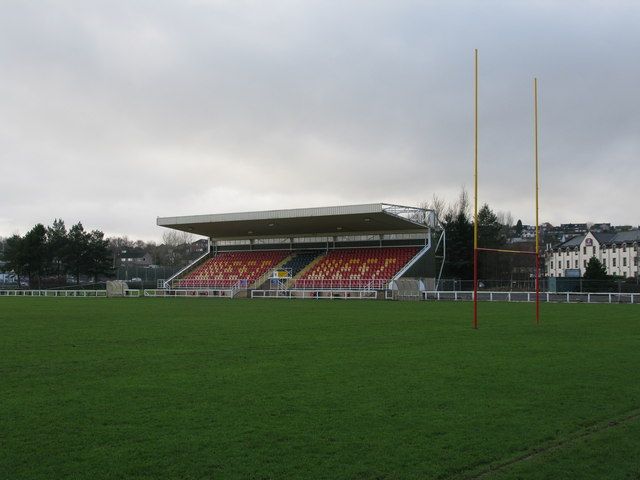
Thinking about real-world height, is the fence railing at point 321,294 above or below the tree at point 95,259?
below

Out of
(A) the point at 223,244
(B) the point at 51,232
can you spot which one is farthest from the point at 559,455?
(B) the point at 51,232

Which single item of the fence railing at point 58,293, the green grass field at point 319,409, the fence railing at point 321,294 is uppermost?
the fence railing at point 321,294

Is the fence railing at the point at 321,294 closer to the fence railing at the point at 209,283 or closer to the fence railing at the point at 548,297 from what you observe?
the fence railing at the point at 548,297

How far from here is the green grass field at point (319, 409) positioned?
510cm

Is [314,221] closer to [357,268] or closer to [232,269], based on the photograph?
[357,268]

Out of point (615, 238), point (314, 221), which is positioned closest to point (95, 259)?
point (314, 221)

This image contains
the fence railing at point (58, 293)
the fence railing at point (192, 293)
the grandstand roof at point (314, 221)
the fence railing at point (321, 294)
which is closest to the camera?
the fence railing at point (321, 294)

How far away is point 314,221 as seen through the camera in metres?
49.6

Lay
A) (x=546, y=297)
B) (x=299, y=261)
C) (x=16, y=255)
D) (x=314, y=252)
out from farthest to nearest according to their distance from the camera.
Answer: (x=16, y=255) → (x=314, y=252) → (x=299, y=261) → (x=546, y=297)

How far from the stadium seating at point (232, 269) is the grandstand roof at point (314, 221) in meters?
2.37

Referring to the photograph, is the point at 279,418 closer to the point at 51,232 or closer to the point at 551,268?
the point at 51,232

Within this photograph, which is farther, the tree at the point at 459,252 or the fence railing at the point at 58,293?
the tree at the point at 459,252

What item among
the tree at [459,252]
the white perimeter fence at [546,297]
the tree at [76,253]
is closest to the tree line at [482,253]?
the tree at [459,252]

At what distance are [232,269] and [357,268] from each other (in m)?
12.5
